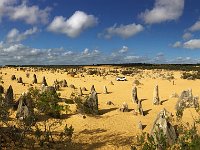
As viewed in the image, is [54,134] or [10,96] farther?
[10,96]

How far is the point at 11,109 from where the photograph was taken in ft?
82.2

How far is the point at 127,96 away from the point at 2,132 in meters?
22.1

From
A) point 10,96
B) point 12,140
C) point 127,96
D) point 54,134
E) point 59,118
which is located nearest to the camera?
point 12,140

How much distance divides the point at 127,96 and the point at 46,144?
21.1 m

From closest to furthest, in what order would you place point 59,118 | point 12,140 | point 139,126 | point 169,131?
point 12,140, point 169,131, point 139,126, point 59,118

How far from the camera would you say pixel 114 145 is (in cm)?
1947

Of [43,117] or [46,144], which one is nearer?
[46,144]

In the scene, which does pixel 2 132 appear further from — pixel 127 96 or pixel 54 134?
pixel 127 96

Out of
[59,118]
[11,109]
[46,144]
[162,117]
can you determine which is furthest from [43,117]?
[162,117]

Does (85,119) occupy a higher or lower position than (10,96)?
lower

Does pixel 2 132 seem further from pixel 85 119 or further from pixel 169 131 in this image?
pixel 169 131

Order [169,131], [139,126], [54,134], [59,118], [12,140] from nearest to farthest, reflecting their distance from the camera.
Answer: [12,140] < [169,131] < [54,134] < [139,126] < [59,118]

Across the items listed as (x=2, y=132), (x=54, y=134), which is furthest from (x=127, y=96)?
(x=2, y=132)

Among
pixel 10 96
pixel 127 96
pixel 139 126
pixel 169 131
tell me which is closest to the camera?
pixel 169 131
